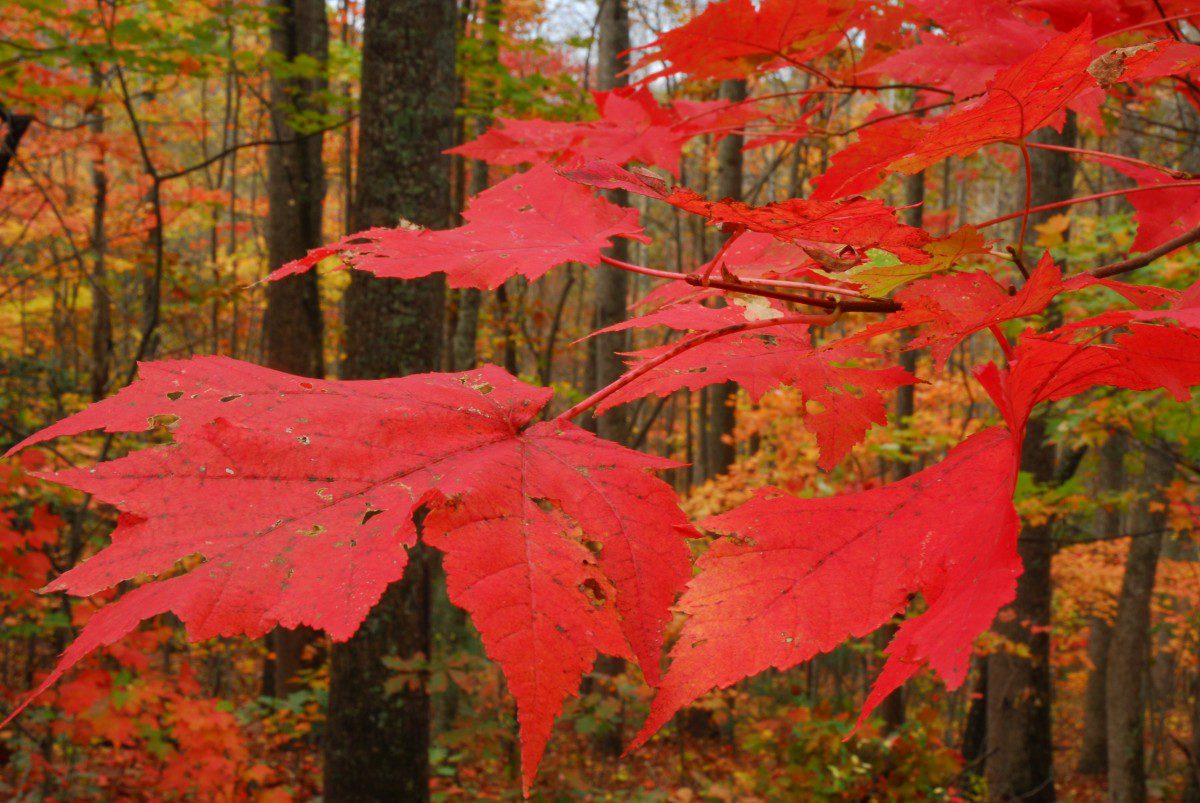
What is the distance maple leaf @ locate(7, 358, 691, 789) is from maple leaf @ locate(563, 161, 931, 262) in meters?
0.25

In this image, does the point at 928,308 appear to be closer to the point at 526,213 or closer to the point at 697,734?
the point at 526,213

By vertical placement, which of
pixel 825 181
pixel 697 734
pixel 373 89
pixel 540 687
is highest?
pixel 373 89

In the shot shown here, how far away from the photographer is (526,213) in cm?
110

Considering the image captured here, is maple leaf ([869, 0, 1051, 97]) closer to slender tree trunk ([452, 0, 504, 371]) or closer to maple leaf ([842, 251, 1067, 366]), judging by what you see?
maple leaf ([842, 251, 1067, 366])

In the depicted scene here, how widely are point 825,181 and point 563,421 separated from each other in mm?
482

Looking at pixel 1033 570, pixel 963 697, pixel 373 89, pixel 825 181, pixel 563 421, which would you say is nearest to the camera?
pixel 563 421

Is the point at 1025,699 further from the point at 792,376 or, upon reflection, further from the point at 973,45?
the point at 792,376

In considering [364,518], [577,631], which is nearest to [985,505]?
[577,631]

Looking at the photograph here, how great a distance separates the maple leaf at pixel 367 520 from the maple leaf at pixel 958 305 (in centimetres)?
28

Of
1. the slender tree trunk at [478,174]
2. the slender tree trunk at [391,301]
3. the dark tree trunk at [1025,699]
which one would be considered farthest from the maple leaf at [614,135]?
the dark tree trunk at [1025,699]

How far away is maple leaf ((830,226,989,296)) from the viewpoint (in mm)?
727

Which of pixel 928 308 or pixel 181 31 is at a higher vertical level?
pixel 181 31

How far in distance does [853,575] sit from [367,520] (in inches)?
17.9

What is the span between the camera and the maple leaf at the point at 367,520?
0.59 m
